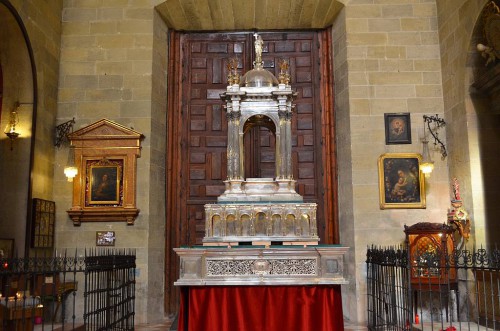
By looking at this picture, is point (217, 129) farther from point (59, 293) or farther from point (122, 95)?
point (59, 293)

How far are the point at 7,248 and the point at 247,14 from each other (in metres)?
6.96

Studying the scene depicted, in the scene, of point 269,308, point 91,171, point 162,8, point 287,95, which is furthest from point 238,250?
point 162,8

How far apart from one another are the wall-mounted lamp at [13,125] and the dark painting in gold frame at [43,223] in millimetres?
1186

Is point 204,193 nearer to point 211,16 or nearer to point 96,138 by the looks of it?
point 96,138

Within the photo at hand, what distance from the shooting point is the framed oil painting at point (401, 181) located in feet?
34.8

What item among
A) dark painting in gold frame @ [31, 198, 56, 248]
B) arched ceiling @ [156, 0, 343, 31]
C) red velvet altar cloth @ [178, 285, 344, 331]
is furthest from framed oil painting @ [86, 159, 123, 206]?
red velvet altar cloth @ [178, 285, 344, 331]

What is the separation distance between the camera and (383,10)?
37.1ft

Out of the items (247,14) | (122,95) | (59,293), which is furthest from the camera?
(247,14)

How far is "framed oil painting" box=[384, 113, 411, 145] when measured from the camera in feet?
35.5

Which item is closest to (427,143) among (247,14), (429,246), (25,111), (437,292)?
(429,246)

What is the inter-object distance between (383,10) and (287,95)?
442 centimetres

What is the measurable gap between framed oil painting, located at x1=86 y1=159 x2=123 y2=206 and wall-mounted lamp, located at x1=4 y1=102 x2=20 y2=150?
5.49 ft

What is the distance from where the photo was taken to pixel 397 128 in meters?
10.9

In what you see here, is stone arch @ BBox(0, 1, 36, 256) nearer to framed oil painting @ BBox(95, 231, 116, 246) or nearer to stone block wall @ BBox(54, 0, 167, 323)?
stone block wall @ BBox(54, 0, 167, 323)
